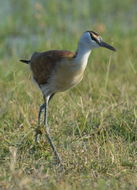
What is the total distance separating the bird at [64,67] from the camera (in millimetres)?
5414

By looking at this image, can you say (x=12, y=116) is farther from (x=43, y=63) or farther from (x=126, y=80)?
(x=126, y=80)

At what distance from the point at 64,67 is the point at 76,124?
25.4 inches

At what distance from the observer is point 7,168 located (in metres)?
4.92

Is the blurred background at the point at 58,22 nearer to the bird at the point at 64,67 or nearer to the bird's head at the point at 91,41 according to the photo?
the bird at the point at 64,67

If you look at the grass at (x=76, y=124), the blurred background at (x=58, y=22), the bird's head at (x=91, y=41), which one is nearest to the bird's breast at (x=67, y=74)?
the bird's head at (x=91, y=41)

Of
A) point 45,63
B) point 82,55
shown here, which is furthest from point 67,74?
point 45,63

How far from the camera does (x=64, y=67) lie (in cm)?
545

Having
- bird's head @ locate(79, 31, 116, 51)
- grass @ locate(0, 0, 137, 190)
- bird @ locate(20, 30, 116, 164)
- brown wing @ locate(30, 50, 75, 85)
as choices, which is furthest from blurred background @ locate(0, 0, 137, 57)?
bird's head @ locate(79, 31, 116, 51)

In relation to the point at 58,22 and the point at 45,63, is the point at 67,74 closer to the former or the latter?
the point at 45,63

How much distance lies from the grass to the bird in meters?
0.21

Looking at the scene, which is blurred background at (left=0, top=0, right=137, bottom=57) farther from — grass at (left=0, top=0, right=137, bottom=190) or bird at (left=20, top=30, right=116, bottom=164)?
bird at (left=20, top=30, right=116, bottom=164)

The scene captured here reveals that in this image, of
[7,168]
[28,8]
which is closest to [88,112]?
[7,168]

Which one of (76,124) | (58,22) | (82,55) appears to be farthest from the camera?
(58,22)

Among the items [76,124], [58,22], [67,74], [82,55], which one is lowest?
[76,124]
